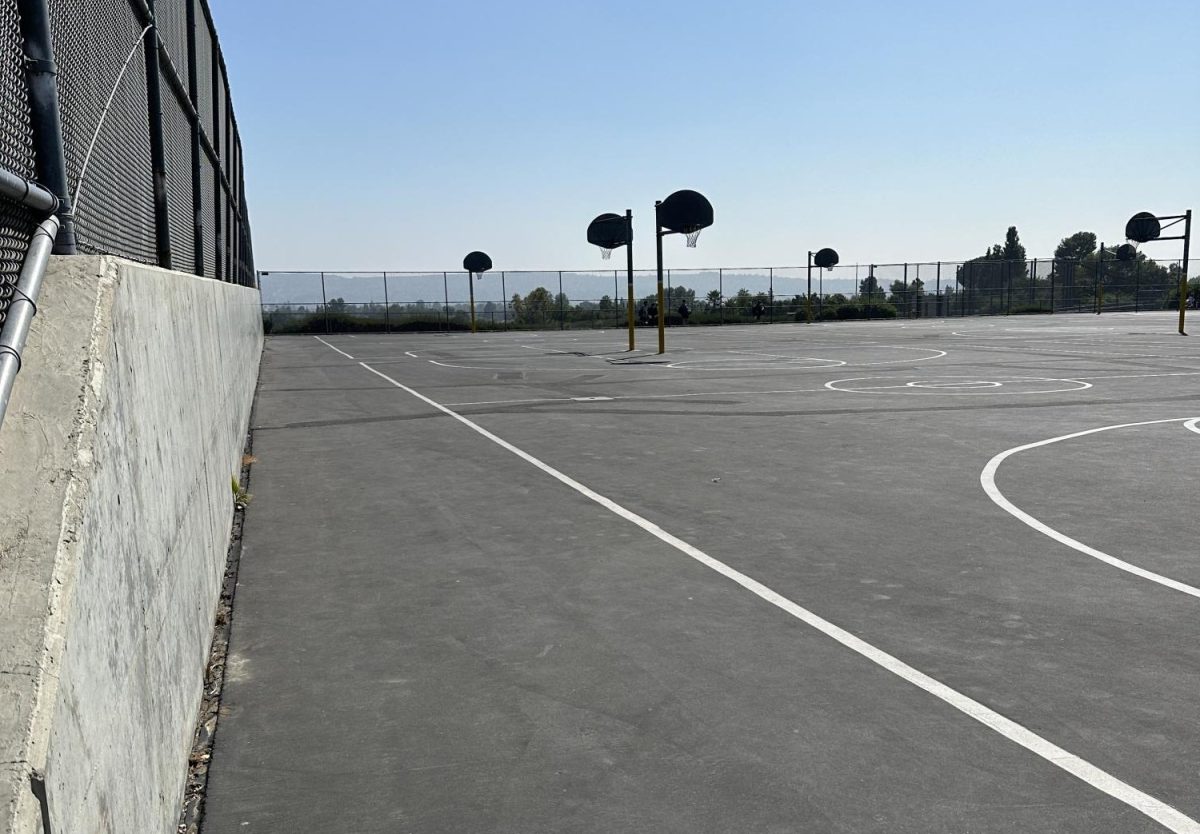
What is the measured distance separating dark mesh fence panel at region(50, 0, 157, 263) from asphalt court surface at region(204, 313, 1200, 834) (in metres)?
2.25

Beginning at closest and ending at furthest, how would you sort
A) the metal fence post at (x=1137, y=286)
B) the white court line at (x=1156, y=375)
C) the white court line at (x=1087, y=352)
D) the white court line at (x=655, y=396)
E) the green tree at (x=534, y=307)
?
the white court line at (x=655, y=396)
the white court line at (x=1156, y=375)
the white court line at (x=1087, y=352)
the green tree at (x=534, y=307)
the metal fence post at (x=1137, y=286)

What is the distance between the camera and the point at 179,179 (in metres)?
9.42

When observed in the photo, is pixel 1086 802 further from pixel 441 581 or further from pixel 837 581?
pixel 441 581

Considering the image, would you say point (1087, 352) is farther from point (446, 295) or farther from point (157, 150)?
point (446, 295)

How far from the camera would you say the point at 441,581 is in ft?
22.0

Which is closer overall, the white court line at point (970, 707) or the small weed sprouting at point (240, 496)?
the white court line at point (970, 707)

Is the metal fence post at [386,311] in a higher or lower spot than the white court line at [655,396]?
higher

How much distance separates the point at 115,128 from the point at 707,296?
61268mm

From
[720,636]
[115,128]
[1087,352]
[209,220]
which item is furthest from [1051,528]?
[1087,352]

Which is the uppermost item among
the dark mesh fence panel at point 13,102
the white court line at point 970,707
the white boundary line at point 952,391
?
the dark mesh fence panel at point 13,102

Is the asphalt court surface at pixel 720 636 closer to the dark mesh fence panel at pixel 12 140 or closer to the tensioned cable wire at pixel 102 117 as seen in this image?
the dark mesh fence panel at pixel 12 140

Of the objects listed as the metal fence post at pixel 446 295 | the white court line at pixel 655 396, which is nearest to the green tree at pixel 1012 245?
the metal fence post at pixel 446 295

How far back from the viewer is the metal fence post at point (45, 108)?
321cm

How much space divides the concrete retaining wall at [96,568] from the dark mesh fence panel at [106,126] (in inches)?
22.4
